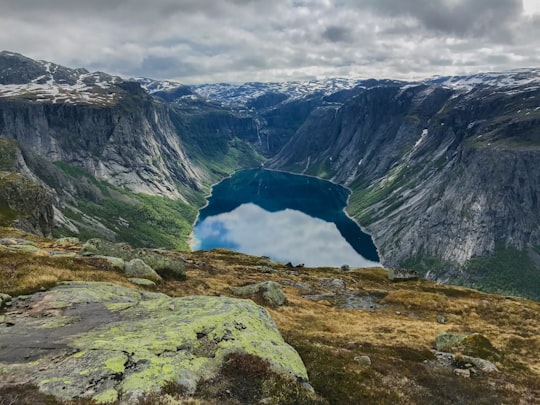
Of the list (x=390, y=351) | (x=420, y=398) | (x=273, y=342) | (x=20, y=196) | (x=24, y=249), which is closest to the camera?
(x=420, y=398)

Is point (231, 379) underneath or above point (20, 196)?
above

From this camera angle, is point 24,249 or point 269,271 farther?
point 269,271

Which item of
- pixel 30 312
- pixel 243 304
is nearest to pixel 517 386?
pixel 243 304

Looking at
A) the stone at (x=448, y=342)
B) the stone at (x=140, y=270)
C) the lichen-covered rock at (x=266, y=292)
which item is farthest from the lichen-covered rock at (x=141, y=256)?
the stone at (x=448, y=342)

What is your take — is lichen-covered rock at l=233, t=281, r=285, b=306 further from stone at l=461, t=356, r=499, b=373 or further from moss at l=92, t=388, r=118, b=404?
moss at l=92, t=388, r=118, b=404

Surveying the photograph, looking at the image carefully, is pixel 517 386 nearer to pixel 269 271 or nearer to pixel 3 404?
pixel 3 404

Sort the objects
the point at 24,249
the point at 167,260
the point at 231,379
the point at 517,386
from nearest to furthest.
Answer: the point at 231,379
the point at 517,386
the point at 24,249
the point at 167,260

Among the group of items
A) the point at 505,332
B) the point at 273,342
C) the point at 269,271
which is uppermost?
the point at 273,342

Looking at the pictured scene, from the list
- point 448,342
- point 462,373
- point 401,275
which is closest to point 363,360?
point 462,373
